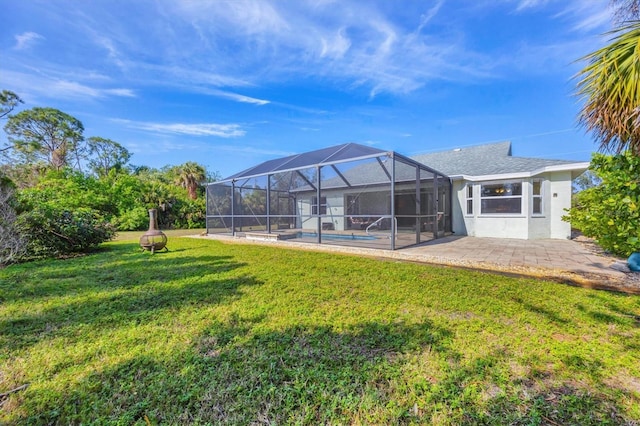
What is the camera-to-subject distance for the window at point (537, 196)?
9695mm

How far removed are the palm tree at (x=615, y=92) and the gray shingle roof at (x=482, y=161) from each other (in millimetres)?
6398

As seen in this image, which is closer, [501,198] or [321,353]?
[321,353]

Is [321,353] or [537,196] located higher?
[537,196]

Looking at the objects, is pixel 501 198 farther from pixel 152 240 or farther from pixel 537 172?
pixel 152 240

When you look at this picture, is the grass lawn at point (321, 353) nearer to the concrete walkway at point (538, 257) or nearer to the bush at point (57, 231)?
the concrete walkway at point (538, 257)

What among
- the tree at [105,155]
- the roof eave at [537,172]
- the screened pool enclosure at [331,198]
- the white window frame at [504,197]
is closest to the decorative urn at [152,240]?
the screened pool enclosure at [331,198]

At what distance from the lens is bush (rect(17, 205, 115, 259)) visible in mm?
6502

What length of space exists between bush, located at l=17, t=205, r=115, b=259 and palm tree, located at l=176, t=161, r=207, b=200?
1480 centimetres

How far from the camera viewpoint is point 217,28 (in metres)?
8.16

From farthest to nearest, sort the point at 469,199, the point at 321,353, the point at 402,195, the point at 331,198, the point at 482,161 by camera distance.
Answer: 1. the point at 331,198
2. the point at 402,195
3. the point at 482,161
4. the point at 469,199
5. the point at 321,353

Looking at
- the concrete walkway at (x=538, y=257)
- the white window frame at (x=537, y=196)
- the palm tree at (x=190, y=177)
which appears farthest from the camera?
the palm tree at (x=190, y=177)

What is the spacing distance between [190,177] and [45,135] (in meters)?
16.2

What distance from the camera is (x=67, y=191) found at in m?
15.1

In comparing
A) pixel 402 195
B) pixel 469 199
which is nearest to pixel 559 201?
pixel 469 199
